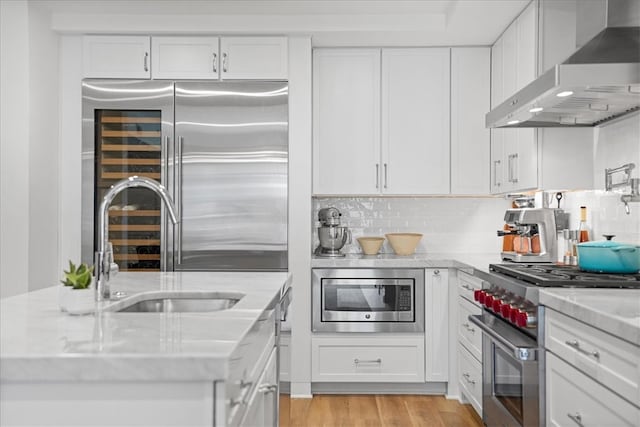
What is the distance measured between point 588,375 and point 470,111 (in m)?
2.62

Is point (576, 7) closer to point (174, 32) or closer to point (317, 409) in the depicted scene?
point (174, 32)

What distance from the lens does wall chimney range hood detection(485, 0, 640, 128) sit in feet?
7.42

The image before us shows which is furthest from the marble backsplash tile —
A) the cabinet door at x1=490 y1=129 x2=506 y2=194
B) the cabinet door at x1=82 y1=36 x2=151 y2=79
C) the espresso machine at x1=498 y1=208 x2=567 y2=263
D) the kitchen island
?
the kitchen island

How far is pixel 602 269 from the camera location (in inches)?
106

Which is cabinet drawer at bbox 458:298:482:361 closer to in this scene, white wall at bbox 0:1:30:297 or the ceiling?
the ceiling

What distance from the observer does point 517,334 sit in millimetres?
2547

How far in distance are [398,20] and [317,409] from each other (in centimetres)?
258

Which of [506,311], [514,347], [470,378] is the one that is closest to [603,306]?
[514,347]

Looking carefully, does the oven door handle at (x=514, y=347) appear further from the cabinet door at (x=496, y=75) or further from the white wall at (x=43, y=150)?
the white wall at (x=43, y=150)

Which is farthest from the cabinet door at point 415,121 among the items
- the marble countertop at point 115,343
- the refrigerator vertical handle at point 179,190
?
the marble countertop at point 115,343

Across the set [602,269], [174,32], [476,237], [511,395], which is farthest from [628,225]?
[174,32]

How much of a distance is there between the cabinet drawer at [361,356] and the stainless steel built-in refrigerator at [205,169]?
0.66 m

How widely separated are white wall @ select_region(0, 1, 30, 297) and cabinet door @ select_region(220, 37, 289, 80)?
1.25 m

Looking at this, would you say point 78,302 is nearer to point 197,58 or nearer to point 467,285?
point 467,285
